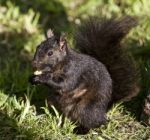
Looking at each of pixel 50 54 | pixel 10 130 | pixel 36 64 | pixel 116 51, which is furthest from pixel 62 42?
pixel 10 130

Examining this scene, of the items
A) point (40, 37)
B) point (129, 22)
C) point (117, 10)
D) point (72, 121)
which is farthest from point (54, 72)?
point (117, 10)

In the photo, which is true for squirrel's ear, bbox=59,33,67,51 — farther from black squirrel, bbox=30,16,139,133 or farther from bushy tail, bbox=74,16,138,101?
bushy tail, bbox=74,16,138,101

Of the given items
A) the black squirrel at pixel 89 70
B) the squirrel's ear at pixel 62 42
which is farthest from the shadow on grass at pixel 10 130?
the squirrel's ear at pixel 62 42

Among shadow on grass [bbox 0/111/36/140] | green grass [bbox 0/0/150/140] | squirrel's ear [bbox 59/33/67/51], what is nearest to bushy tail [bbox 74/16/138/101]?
green grass [bbox 0/0/150/140]

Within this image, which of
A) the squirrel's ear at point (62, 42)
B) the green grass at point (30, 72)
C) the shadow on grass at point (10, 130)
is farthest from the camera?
the green grass at point (30, 72)

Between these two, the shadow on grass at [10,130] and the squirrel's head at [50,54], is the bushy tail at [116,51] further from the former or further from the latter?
the shadow on grass at [10,130]

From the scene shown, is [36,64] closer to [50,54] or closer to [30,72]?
[50,54]

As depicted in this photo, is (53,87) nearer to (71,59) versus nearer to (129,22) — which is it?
(71,59)
